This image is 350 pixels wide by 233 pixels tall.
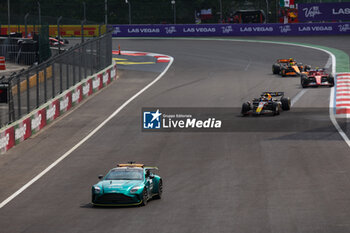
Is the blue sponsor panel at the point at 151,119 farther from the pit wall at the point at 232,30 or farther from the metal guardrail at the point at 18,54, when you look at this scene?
the pit wall at the point at 232,30

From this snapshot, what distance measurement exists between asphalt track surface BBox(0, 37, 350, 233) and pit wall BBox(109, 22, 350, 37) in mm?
30728

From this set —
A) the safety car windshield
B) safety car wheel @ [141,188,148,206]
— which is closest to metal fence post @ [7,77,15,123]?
the safety car windshield

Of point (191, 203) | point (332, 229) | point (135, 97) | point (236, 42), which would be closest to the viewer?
point (332, 229)

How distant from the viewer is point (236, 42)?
219 ft

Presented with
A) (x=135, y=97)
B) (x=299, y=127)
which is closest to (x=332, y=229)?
(x=299, y=127)

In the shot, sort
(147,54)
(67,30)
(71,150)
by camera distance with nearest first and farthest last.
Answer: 1. (71,150)
2. (147,54)
3. (67,30)

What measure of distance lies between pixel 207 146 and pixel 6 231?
11.6 m

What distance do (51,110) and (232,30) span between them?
138 ft

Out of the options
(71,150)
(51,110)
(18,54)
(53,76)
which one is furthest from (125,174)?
(18,54)

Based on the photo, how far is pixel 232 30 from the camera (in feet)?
238

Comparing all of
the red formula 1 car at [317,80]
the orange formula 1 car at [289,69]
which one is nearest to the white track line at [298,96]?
the red formula 1 car at [317,80]

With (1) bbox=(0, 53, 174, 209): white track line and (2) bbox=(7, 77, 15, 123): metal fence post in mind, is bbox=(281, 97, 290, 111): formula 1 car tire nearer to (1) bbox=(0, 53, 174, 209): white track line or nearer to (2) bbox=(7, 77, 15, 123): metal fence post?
(1) bbox=(0, 53, 174, 209): white track line

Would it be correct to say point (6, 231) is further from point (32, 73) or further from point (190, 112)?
point (190, 112)

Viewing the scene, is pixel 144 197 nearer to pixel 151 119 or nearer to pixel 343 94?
pixel 151 119
